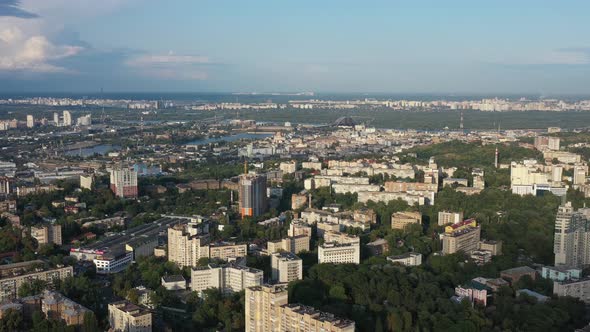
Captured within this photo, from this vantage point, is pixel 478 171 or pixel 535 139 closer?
pixel 478 171

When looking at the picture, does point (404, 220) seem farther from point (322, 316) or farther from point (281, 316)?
point (322, 316)

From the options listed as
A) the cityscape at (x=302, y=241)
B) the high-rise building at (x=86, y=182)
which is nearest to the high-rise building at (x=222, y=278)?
→ the cityscape at (x=302, y=241)

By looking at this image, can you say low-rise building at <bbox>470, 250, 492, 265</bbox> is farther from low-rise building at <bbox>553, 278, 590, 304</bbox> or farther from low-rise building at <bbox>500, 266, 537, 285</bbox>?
low-rise building at <bbox>553, 278, 590, 304</bbox>

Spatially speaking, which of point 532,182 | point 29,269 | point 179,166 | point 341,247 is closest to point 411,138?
point 179,166

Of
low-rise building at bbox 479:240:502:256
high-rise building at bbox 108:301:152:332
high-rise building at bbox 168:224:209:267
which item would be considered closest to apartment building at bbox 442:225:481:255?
low-rise building at bbox 479:240:502:256

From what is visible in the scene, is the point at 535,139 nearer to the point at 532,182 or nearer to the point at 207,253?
the point at 532,182

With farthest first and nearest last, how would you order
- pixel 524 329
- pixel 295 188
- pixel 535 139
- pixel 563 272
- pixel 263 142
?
pixel 263 142 → pixel 535 139 → pixel 295 188 → pixel 563 272 → pixel 524 329

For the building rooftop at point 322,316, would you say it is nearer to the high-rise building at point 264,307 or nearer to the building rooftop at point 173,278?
the high-rise building at point 264,307
